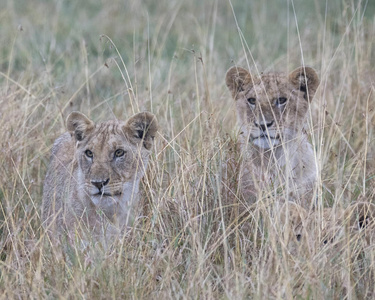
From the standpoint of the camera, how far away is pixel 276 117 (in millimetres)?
5859

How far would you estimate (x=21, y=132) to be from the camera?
251 inches

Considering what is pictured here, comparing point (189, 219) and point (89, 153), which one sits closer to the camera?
point (189, 219)

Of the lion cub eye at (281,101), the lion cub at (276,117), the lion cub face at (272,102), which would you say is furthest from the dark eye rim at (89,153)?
the lion cub eye at (281,101)

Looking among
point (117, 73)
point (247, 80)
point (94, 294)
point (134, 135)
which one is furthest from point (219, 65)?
point (94, 294)

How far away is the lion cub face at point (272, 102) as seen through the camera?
19.0 ft

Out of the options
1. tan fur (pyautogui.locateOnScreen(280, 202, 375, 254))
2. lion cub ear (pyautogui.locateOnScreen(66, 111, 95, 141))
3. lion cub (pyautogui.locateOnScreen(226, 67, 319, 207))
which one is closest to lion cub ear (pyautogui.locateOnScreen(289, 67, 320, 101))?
lion cub (pyautogui.locateOnScreen(226, 67, 319, 207))

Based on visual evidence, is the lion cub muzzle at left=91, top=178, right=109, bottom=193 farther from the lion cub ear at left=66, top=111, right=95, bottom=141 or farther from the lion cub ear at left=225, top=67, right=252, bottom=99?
the lion cub ear at left=225, top=67, right=252, bottom=99

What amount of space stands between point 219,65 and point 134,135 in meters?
4.39

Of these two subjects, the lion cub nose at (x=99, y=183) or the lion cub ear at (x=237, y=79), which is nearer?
the lion cub nose at (x=99, y=183)

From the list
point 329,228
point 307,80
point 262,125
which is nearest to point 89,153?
point 262,125

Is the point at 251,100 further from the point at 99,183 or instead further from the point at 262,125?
the point at 99,183

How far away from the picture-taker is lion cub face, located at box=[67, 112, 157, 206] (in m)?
4.98

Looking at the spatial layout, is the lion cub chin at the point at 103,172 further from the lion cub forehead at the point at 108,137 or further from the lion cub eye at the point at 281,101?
the lion cub eye at the point at 281,101

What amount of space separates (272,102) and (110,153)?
1390 mm
